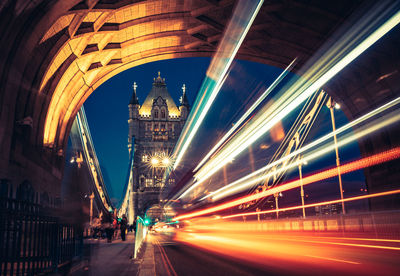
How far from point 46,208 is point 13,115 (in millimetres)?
9636

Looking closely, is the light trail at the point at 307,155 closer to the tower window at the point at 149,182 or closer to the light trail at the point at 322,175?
the light trail at the point at 322,175

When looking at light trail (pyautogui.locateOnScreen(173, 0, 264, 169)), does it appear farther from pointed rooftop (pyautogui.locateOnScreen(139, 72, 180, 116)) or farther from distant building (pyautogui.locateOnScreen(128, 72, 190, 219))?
pointed rooftop (pyautogui.locateOnScreen(139, 72, 180, 116))

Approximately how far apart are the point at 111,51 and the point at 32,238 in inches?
753

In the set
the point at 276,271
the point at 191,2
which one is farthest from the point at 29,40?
the point at 276,271

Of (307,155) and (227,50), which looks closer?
(307,155)

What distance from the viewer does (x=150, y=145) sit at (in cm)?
10775

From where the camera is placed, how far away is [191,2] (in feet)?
65.7

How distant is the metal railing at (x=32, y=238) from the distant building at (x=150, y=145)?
3733 inches

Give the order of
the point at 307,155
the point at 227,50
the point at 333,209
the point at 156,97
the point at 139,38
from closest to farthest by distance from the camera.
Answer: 1. the point at 307,155
2. the point at 227,50
3. the point at 139,38
4. the point at 333,209
5. the point at 156,97

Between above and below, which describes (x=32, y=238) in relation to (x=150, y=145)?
below

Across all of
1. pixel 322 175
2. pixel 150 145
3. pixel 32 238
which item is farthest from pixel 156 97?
pixel 32 238

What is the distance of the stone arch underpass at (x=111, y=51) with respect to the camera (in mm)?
14492

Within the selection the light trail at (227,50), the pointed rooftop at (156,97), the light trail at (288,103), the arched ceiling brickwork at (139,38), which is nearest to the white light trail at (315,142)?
the light trail at (288,103)

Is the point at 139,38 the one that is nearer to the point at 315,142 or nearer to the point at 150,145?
the point at 315,142
